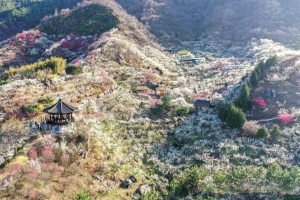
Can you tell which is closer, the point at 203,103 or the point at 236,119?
the point at 236,119

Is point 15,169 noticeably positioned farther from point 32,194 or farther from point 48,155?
point 32,194

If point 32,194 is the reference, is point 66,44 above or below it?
above

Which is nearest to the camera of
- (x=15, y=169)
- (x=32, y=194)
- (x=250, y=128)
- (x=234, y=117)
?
(x=32, y=194)

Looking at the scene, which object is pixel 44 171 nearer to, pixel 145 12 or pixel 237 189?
pixel 237 189

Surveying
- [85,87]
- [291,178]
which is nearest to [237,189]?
[291,178]

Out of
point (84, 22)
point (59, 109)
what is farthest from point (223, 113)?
point (84, 22)

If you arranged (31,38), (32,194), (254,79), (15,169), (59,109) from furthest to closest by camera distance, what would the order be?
(31,38) → (254,79) → (59,109) → (15,169) → (32,194)

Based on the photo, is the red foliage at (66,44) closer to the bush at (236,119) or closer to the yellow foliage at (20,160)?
the bush at (236,119)

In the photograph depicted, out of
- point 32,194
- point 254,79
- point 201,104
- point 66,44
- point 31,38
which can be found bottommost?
point 32,194
